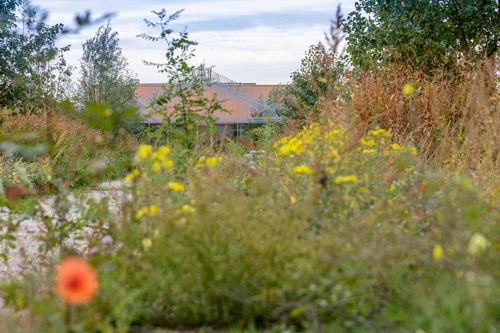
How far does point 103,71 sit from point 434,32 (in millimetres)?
12040

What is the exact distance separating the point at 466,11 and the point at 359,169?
8725mm

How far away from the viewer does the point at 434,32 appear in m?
11.8

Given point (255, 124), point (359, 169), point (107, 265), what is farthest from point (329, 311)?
point (255, 124)

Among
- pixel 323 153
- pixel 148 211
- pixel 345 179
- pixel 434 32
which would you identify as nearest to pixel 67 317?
pixel 148 211

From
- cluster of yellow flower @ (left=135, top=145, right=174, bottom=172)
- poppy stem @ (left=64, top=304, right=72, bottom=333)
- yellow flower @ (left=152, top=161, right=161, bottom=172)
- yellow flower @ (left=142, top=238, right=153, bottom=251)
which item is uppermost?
cluster of yellow flower @ (left=135, top=145, right=174, bottom=172)

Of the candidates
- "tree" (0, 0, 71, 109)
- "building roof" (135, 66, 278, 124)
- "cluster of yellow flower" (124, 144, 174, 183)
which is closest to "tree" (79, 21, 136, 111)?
"building roof" (135, 66, 278, 124)

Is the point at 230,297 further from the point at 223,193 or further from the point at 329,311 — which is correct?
the point at 223,193

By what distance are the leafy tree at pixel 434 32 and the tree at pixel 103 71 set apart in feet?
34.6

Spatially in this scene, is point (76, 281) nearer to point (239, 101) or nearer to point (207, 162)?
point (207, 162)

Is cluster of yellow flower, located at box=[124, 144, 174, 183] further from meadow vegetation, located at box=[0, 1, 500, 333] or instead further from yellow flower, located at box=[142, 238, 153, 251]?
yellow flower, located at box=[142, 238, 153, 251]

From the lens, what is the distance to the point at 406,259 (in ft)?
8.57

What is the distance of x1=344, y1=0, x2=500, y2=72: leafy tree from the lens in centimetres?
1159

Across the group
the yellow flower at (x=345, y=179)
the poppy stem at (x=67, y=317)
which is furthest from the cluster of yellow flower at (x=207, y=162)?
the poppy stem at (x=67, y=317)

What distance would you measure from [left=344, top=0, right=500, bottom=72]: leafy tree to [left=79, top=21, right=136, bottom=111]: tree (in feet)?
34.6
